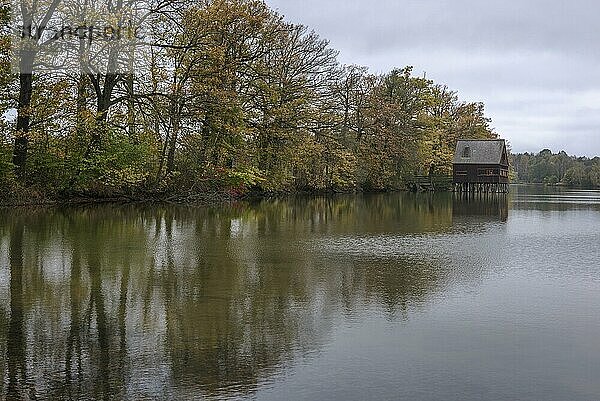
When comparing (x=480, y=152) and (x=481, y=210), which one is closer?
(x=481, y=210)

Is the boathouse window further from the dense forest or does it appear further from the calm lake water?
the calm lake water

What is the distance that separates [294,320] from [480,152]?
2348 inches

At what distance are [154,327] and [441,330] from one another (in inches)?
115

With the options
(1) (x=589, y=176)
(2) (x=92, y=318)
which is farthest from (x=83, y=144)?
(1) (x=589, y=176)

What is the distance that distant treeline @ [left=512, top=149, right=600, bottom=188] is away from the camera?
101375 mm

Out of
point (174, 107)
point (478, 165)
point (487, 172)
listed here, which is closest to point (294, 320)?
point (174, 107)

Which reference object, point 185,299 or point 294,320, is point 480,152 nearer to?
point 185,299

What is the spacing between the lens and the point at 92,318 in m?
7.30

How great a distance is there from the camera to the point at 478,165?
6406 cm

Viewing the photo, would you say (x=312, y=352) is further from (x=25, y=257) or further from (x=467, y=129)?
(x=467, y=129)

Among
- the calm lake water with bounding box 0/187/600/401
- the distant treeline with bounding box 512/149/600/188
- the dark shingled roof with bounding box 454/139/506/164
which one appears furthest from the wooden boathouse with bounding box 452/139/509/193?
the calm lake water with bounding box 0/187/600/401

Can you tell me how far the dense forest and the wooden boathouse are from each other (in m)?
21.1

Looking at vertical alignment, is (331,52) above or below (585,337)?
above

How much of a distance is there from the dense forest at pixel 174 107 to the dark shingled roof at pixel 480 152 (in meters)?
20.9
